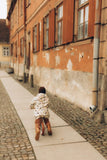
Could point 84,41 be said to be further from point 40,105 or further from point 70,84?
point 40,105

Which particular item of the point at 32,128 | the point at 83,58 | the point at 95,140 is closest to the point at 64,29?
the point at 83,58

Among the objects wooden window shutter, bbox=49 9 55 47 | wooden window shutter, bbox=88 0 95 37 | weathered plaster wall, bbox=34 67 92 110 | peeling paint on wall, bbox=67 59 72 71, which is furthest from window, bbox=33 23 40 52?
wooden window shutter, bbox=88 0 95 37

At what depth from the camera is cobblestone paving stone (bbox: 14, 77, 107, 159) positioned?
→ 164 inches

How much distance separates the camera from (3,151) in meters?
3.73

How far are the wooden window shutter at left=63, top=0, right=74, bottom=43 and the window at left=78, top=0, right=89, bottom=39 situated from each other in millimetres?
391

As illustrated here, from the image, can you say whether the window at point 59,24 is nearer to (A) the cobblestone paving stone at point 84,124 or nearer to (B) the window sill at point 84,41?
(B) the window sill at point 84,41

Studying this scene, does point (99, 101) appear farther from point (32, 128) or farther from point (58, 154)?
point (58, 154)

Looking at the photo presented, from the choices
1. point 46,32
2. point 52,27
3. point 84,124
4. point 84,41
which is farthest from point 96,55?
point 46,32

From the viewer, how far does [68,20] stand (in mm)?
7887

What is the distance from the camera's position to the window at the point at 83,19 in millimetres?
6793

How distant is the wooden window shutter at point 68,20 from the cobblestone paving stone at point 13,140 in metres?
3.71

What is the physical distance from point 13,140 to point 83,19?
478 centimetres

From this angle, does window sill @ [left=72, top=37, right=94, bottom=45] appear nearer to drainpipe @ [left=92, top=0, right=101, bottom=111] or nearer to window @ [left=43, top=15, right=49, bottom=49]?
drainpipe @ [left=92, top=0, right=101, bottom=111]

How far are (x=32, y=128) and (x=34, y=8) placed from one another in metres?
10.1
